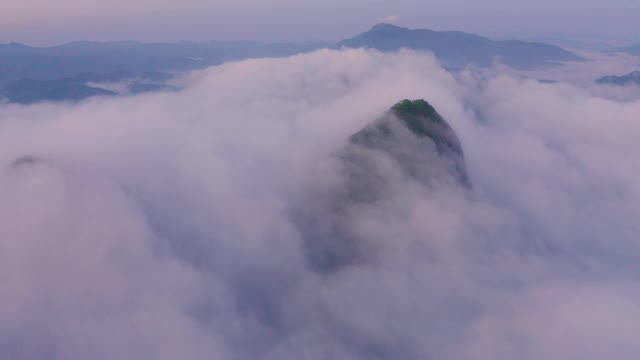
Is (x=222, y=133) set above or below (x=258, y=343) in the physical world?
above

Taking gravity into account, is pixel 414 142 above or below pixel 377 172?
above

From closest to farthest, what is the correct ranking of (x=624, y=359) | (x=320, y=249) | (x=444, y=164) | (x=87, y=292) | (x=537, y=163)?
1. (x=624, y=359)
2. (x=87, y=292)
3. (x=320, y=249)
4. (x=444, y=164)
5. (x=537, y=163)

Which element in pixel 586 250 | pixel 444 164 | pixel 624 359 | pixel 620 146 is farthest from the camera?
pixel 620 146

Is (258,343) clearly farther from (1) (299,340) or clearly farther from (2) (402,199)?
(2) (402,199)

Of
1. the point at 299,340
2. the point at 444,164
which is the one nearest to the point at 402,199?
the point at 444,164

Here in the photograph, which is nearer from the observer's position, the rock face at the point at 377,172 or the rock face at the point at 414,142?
the rock face at the point at 377,172

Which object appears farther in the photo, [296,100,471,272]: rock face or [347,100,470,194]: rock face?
[347,100,470,194]: rock face

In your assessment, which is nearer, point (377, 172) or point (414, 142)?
point (377, 172)

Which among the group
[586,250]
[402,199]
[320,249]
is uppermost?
[402,199]
